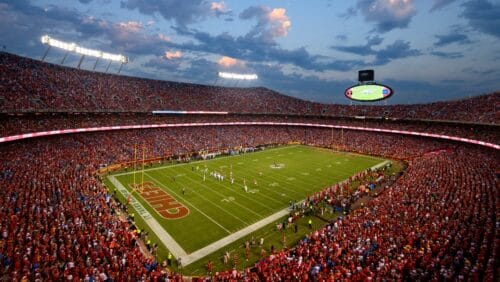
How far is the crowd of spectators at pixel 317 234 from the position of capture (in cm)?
1230

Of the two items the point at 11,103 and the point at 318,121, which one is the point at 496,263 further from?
the point at 318,121

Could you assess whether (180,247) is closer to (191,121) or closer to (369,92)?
(191,121)

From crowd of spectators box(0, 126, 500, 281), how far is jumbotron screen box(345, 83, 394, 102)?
24622 mm

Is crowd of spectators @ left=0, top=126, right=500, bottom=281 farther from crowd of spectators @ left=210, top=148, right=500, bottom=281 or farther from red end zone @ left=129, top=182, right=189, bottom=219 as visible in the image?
red end zone @ left=129, top=182, right=189, bottom=219

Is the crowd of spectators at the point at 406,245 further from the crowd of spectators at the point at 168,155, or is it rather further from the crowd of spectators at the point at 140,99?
the crowd of spectators at the point at 140,99

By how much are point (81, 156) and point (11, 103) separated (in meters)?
10.3

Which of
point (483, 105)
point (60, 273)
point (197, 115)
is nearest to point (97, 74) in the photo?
point (197, 115)

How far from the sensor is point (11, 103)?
3459 centimetres

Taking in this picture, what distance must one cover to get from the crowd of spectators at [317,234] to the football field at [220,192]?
3396mm

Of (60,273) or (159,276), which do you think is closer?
(60,273)

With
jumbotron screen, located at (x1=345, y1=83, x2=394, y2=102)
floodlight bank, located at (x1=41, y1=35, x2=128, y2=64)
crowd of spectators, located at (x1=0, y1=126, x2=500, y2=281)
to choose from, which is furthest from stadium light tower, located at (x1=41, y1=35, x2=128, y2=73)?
jumbotron screen, located at (x1=345, y1=83, x2=394, y2=102)

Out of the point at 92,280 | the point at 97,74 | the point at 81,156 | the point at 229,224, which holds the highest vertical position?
the point at 97,74

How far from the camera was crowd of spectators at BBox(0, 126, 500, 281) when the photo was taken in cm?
1230

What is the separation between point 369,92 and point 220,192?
130 ft
